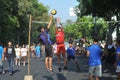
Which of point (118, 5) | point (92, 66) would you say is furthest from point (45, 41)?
point (118, 5)

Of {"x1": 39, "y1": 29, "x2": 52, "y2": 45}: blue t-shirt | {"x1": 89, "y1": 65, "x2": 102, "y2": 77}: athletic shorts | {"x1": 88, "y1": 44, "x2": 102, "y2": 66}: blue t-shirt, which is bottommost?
{"x1": 89, "y1": 65, "x2": 102, "y2": 77}: athletic shorts

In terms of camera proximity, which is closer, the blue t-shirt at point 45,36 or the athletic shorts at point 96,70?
the athletic shorts at point 96,70

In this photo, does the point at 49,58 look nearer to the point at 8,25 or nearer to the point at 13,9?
the point at 8,25

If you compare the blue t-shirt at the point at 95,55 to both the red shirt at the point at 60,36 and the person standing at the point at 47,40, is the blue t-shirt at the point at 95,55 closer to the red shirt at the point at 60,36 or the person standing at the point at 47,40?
the person standing at the point at 47,40

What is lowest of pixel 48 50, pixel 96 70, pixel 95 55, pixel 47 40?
pixel 96 70

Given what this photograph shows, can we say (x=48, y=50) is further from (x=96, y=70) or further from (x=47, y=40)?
(x=96, y=70)

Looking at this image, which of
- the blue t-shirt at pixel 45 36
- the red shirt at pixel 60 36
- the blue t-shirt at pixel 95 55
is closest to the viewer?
the blue t-shirt at pixel 95 55

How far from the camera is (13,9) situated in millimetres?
75938

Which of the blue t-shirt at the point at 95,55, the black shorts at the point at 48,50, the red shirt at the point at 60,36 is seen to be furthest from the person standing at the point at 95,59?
the red shirt at the point at 60,36

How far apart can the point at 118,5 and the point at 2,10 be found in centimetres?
3911

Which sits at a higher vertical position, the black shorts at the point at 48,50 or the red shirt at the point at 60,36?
the red shirt at the point at 60,36

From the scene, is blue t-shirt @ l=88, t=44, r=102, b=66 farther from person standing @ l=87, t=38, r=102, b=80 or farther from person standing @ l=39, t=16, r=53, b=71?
person standing @ l=39, t=16, r=53, b=71

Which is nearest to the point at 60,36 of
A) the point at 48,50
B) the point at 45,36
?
the point at 48,50

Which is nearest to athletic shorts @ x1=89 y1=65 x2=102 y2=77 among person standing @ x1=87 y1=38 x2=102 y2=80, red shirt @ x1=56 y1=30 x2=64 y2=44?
person standing @ x1=87 y1=38 x2=102 y2=80
